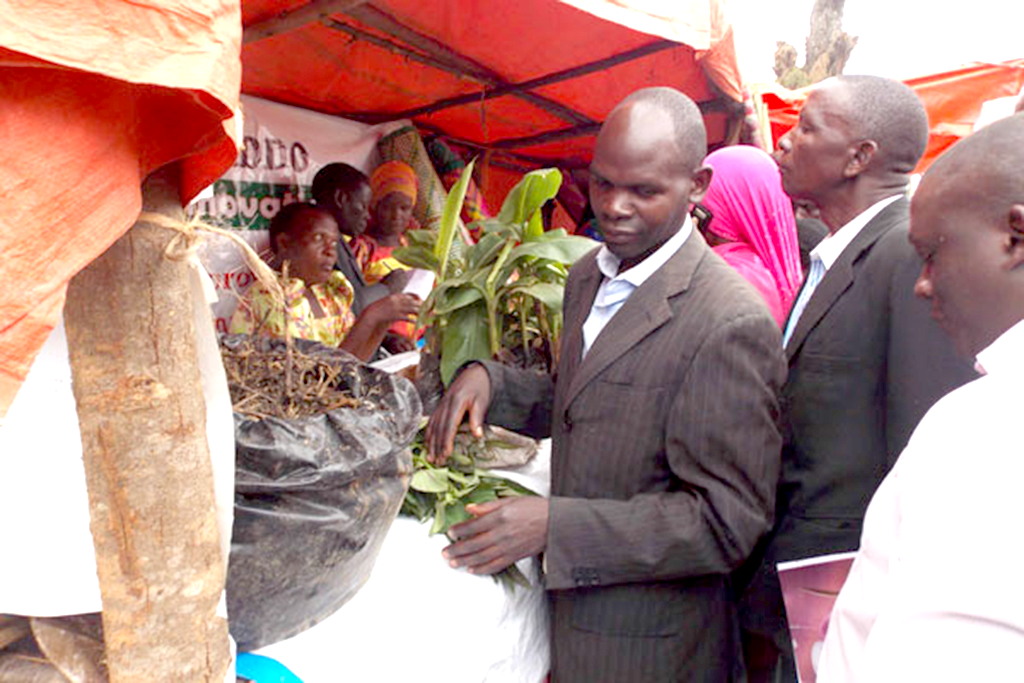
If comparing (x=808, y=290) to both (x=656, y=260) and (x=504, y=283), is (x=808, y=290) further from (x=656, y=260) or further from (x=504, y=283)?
(x=504, y=283)

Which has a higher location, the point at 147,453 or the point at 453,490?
the point at 147,453

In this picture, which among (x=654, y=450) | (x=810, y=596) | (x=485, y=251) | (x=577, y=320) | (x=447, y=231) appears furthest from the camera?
(x=447, y=231)

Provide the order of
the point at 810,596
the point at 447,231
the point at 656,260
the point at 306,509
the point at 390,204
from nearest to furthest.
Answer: the point at 306,509, the point at 810,596, the point at 656,260, the point at 447,231, the point at 390,204

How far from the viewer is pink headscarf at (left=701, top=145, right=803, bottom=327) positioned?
93.8 inches

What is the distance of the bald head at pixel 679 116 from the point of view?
1.36m

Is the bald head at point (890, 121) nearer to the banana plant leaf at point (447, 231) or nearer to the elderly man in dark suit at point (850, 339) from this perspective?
the elderly man in dark suit at point (850, 339)

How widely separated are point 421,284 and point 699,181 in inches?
57.1

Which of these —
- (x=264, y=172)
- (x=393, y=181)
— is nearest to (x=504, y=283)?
(x=264, y=172)

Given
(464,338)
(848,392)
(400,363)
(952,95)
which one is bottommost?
(400,363)

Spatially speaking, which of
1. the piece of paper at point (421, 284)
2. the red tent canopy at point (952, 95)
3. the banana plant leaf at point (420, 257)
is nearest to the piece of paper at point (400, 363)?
the piece of paper at point (421, 284)

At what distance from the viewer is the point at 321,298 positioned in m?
2.71

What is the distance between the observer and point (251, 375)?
116cm

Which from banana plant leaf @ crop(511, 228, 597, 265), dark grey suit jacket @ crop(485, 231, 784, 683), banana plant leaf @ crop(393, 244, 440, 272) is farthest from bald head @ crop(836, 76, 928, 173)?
banana plant leaf @ crop(393, 244, 440, 272)

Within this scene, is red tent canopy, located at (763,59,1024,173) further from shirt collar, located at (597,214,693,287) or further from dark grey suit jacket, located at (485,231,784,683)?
dark grey suit jacket, located at (485,231,784,683)
